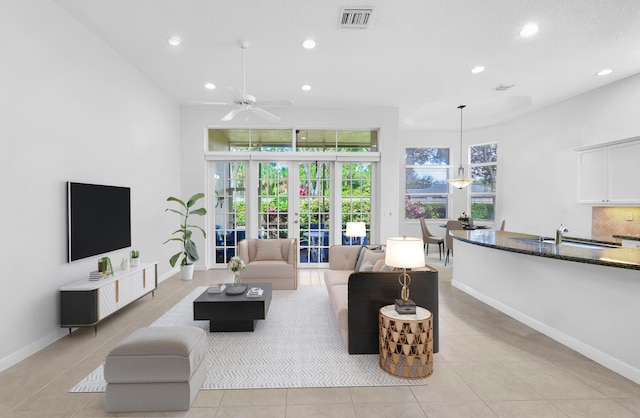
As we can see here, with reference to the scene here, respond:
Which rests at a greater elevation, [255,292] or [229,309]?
[255,292]

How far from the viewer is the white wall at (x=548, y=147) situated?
197 inches

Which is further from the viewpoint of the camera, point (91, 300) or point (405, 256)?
point (91, 300)

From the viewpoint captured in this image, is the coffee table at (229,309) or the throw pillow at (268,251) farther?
the throw pillow at (268,251)

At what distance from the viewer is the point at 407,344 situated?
2.38 m

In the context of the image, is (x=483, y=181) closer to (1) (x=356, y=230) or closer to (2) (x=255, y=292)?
(1) (x=356, y=230)

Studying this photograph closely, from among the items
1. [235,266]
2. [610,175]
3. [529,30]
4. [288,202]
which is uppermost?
[529,30]

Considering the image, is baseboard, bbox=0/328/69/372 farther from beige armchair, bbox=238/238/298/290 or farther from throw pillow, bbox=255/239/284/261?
throw pillow, bbox=255/239/284/261

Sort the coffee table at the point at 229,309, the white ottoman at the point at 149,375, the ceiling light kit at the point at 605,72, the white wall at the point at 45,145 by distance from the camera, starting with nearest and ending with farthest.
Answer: the white ottoman at the point at 149,375 → the white wall at the point at 45,145 → the coffee table at the point at 229,309 → the ceiling light kit at the point at 605,72

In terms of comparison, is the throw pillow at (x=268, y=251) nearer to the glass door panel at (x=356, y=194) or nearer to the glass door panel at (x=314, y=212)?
the glass door panel at (x=314, y=212)

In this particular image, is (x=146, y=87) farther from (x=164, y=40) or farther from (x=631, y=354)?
(x=631, y=354)

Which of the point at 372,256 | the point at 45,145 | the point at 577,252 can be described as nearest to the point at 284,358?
the point at 372,256

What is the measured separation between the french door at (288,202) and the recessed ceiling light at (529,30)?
3.41 metres

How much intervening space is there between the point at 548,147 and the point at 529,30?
12.0 ft

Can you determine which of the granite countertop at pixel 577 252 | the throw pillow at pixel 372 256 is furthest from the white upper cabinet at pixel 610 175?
the throw pillow at pixel 372 256
